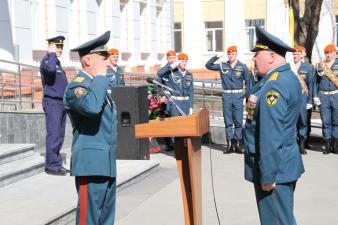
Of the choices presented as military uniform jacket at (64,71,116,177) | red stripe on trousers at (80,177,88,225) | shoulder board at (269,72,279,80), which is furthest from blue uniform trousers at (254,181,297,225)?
red stripe on trousers at (80,177,88,225)

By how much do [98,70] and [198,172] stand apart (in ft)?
4.63

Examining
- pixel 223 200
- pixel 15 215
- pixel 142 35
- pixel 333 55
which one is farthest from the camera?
pixel 142 35

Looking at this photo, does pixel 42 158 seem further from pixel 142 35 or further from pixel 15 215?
pixel 142 35

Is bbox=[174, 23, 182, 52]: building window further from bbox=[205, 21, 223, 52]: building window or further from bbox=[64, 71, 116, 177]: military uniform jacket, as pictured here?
bbox=[64, 71, 116, 177]: military uniform jacket

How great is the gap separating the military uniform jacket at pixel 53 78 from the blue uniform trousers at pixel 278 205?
4.66m

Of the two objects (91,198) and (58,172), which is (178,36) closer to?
(58,172)

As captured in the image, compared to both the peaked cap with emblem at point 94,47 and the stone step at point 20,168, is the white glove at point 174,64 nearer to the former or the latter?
the stone step at point 20,168

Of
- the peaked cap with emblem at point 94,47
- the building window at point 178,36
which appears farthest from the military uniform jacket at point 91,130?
the building window at point 178,36

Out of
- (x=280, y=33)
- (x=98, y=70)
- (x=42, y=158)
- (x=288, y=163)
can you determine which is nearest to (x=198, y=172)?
(x=288, y=163)

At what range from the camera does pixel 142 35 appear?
26.4m

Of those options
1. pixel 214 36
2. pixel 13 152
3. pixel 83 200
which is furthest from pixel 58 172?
pixel 214 36

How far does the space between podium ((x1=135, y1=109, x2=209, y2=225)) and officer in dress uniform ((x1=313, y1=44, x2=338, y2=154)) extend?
6630mm

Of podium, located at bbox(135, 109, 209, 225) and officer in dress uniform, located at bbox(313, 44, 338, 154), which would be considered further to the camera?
officer in dress uniform, located at bbox(313, 44, 338, 154)

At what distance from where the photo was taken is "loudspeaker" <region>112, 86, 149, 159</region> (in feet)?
35.3
